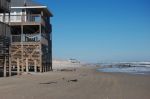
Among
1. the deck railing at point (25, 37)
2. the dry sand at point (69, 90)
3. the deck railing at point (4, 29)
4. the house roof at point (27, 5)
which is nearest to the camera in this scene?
the dry sand at point (69, 90)

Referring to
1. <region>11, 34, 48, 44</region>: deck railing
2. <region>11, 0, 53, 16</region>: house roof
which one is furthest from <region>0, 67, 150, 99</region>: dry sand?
<region>11, 0, 53, 16</region>: house roof

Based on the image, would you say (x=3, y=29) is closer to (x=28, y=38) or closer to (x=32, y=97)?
(x=28, y=38)

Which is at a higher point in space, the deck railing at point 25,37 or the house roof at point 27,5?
the house roof at point 27,5

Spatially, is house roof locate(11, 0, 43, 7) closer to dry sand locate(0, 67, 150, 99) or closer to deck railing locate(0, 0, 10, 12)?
deck railing locate(0, 0, 10, 12)

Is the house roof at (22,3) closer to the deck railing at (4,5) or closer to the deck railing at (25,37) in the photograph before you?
the deck railing at (25,37)

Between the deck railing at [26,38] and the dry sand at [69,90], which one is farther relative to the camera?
the deck railing at [26,38]

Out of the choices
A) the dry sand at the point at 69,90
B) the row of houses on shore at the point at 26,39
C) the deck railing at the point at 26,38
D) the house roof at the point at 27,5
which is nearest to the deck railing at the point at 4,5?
the row of houses on shore at the point at 26,39

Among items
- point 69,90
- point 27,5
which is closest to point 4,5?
point 27,5

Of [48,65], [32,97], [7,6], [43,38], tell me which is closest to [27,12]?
[43,38]

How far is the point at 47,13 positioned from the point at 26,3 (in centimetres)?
387

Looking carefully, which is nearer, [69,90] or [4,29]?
[69,90]

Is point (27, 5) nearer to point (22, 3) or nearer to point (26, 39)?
point (22, 3)

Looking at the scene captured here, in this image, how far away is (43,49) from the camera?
33.6 metres

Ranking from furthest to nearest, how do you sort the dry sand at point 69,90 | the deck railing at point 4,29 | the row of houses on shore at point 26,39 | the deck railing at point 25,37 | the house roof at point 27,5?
1. the house roof at point 27,5
2. the deck railing at point 25,37
3. the row of houses on shore at point 26,39
4. the deck railing at point 4,29
5. the dry sand at point 69,90
